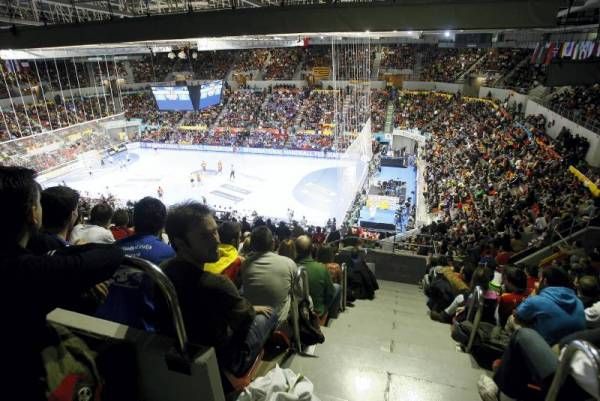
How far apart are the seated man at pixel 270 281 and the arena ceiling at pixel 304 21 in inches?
124

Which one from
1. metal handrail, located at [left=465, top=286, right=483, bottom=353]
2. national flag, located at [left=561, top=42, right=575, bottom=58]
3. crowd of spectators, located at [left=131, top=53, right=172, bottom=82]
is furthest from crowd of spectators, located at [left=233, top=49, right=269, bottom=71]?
metal handrail, located at [left=465, top=286, right=483, bottom=353]

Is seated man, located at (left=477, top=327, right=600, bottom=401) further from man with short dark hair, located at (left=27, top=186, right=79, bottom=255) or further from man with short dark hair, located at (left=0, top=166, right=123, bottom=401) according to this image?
man with short dark hair, located at (left=27, top=186, right=79, bottom=255)

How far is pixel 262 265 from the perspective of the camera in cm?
281

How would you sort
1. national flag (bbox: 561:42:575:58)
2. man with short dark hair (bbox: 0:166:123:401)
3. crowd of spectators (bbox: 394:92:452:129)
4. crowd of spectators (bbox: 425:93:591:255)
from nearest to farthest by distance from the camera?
1. man with short dark hair (bbox: 0:166:123:401)
2. crowd of spectators (bbox: 425:93:591:255)
3. national flag (bbox: 561:42:575:58)
4. crowd of spectators (bbox: 394:92:452:129)

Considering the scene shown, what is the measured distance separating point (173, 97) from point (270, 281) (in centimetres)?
2122

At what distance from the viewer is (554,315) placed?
2721 mm

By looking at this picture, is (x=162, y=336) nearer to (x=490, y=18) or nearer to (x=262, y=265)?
(x=262, y=265)

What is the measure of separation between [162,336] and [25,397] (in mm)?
599

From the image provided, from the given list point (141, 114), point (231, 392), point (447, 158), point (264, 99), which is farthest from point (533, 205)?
point (141, 114)

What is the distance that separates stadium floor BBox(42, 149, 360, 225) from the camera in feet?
60.0

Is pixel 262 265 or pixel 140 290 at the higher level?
pixel 140 290

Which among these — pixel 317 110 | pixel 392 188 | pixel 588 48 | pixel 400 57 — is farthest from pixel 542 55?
pixel 317 110

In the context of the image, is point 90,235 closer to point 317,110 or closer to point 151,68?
point 317,110

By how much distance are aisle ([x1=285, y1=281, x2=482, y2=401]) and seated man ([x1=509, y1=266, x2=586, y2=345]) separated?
71 cm
